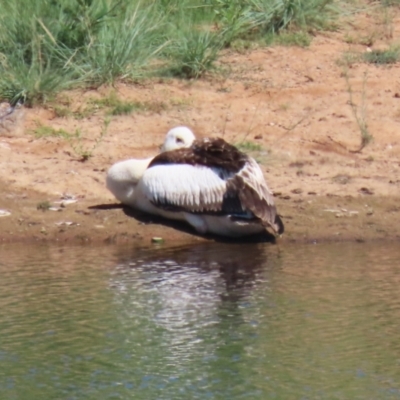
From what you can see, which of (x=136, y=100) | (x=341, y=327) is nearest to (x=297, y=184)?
(x=136, y=100)

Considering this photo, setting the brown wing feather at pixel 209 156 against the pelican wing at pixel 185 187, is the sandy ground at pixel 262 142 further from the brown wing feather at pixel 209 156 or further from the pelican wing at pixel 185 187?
the brown wing feather at pixel 209 156

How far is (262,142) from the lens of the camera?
35.7 ft

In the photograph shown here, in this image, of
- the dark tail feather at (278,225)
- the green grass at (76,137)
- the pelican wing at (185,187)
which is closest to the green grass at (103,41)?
the green grass at (76,137)

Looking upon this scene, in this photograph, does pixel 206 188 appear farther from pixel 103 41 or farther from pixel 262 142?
pixel 103 41

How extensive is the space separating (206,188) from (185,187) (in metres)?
0.17

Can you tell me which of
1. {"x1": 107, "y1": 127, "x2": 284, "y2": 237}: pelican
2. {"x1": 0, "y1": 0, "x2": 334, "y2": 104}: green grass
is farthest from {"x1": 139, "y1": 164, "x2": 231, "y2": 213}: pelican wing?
{"x1": 0, "y1": 0, "x2": 334, "y2": 104}: green grass

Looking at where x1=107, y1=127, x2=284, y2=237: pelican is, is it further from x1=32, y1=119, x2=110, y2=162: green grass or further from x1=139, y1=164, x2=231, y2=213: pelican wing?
x1=32, y1=119, x2=110, y2=162: green grass

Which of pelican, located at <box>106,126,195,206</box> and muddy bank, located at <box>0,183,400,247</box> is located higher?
pelican, located at <box>106,126,195,206</box>

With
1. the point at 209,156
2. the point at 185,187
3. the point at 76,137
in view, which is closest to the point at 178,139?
the point at 209,156

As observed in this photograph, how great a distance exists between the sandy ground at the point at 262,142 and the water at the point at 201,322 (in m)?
0.41

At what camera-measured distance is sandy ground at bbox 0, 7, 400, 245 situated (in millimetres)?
9469

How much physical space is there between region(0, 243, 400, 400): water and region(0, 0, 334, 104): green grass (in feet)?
9.21

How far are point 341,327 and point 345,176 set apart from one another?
134 inches

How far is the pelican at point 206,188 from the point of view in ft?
29.6
